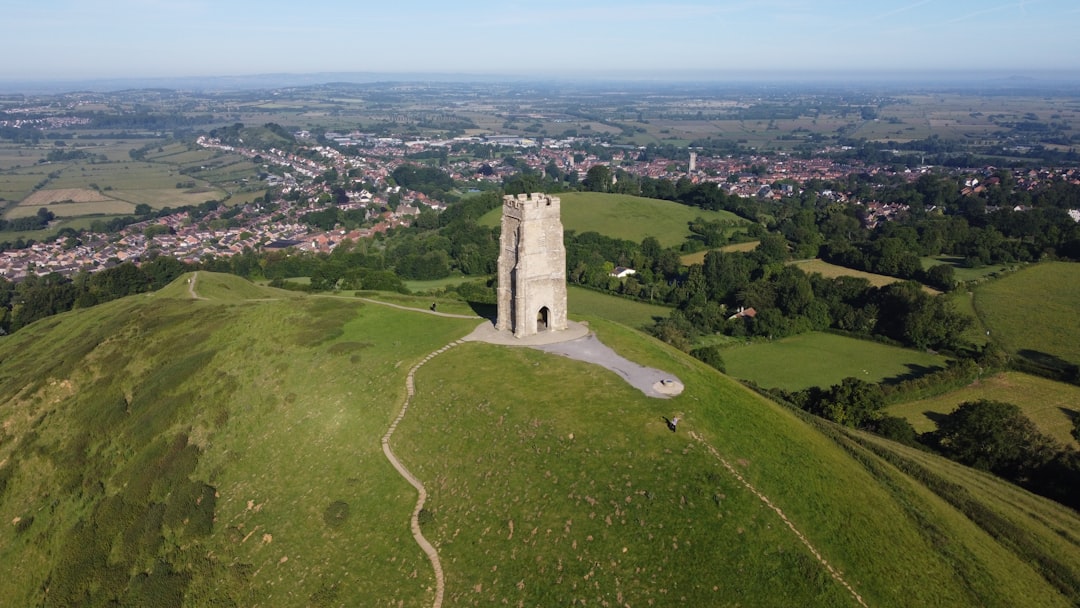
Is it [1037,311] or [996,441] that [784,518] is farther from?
[1037,311]

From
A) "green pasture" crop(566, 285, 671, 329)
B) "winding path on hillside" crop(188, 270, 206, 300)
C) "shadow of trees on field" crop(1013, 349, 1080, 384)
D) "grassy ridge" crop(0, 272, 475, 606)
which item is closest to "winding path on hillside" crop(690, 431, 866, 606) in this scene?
"grassy ridge" crop(0, 272, 475, 606)

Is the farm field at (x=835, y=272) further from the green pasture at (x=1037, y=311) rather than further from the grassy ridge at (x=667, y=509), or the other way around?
the grassy ridge at (x=667, y=509)

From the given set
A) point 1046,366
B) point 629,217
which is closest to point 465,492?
point 1046,366

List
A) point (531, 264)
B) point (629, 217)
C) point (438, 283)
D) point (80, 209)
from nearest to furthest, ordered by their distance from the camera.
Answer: point (531, 264) → point (438, 283) → point (629, 217) → point (80, 209)

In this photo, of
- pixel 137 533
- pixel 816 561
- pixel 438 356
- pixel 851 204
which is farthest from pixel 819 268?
pixel 137 533

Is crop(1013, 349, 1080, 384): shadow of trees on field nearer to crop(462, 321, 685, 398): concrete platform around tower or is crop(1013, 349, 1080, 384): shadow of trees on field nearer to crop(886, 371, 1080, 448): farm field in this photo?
crop(886, 371, 1080, 448): farm field
